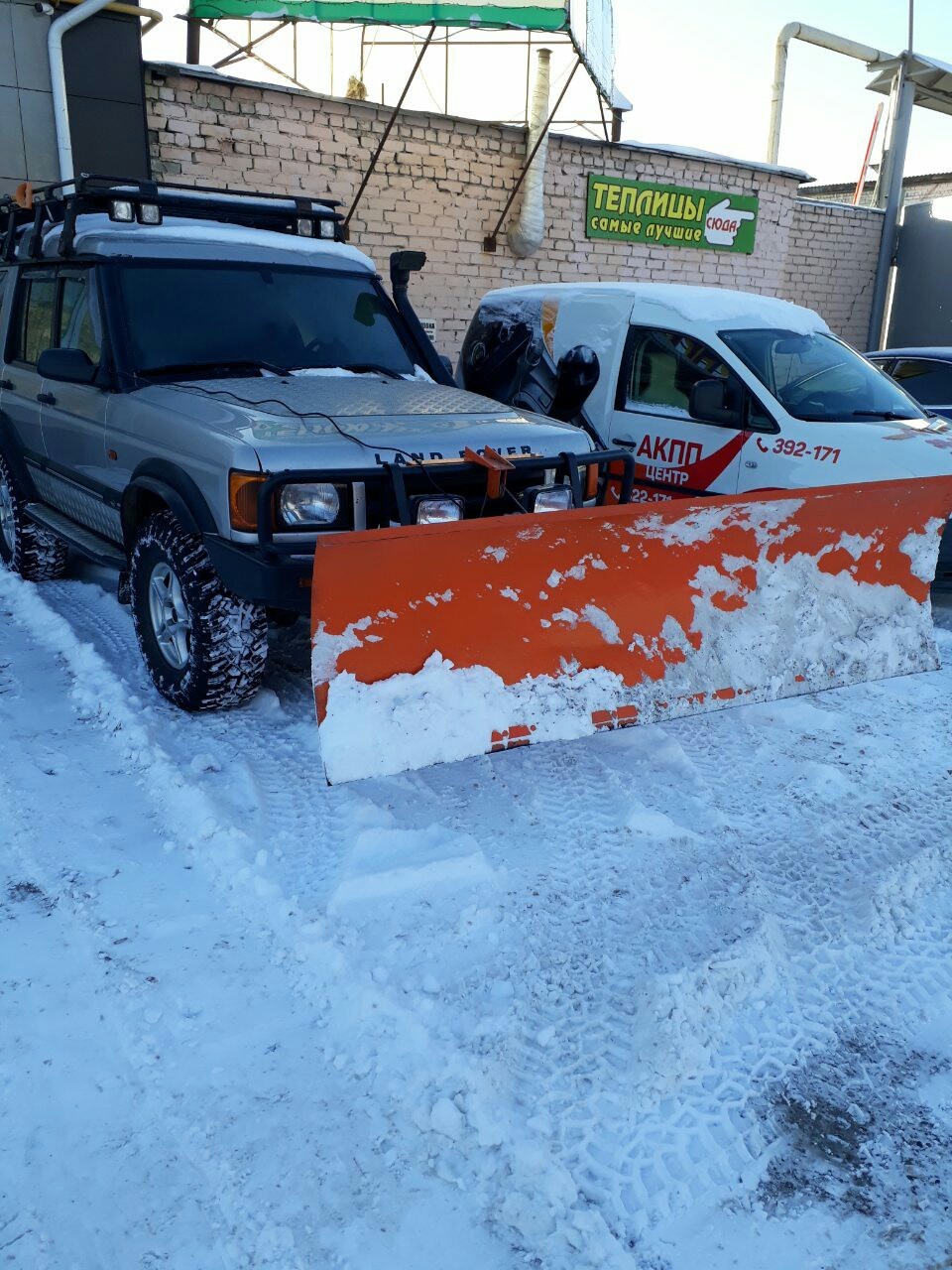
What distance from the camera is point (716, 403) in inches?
211

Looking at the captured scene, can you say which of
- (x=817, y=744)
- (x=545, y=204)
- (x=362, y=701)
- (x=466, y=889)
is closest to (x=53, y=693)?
(x=362, y=701)

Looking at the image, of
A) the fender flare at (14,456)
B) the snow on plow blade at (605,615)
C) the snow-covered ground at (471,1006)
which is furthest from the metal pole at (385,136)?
the snow-covered ground at (471,1006)

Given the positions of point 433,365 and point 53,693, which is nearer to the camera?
point 53,693

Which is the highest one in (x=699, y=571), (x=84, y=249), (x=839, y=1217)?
(x=84, y=249)

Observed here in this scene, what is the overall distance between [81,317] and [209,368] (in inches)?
32.3

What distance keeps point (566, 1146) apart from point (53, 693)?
3106 mm

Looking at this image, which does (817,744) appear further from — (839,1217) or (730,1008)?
(839,1217)

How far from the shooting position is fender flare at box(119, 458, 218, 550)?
11.4 feet

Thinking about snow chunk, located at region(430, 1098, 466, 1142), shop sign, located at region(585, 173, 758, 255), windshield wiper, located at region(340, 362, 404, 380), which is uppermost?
shop sign, located at region(585, 173, 758, 255)

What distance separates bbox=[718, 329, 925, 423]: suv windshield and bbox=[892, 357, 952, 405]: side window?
200 cm

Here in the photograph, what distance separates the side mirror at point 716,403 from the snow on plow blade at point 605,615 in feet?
5.16

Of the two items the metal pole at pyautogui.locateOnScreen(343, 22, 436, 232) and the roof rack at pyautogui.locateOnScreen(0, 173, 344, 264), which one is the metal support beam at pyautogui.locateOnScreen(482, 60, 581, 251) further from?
the roof rack at pyautogui.locateOnScreen(0, 173, 344, 264)

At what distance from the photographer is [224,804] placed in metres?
3.22

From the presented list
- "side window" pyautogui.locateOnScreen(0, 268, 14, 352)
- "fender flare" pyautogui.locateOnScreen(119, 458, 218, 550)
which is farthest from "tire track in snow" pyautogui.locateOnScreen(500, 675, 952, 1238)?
"side window" pyautogui.locateOnScreen(0, 268, 14, 352)
